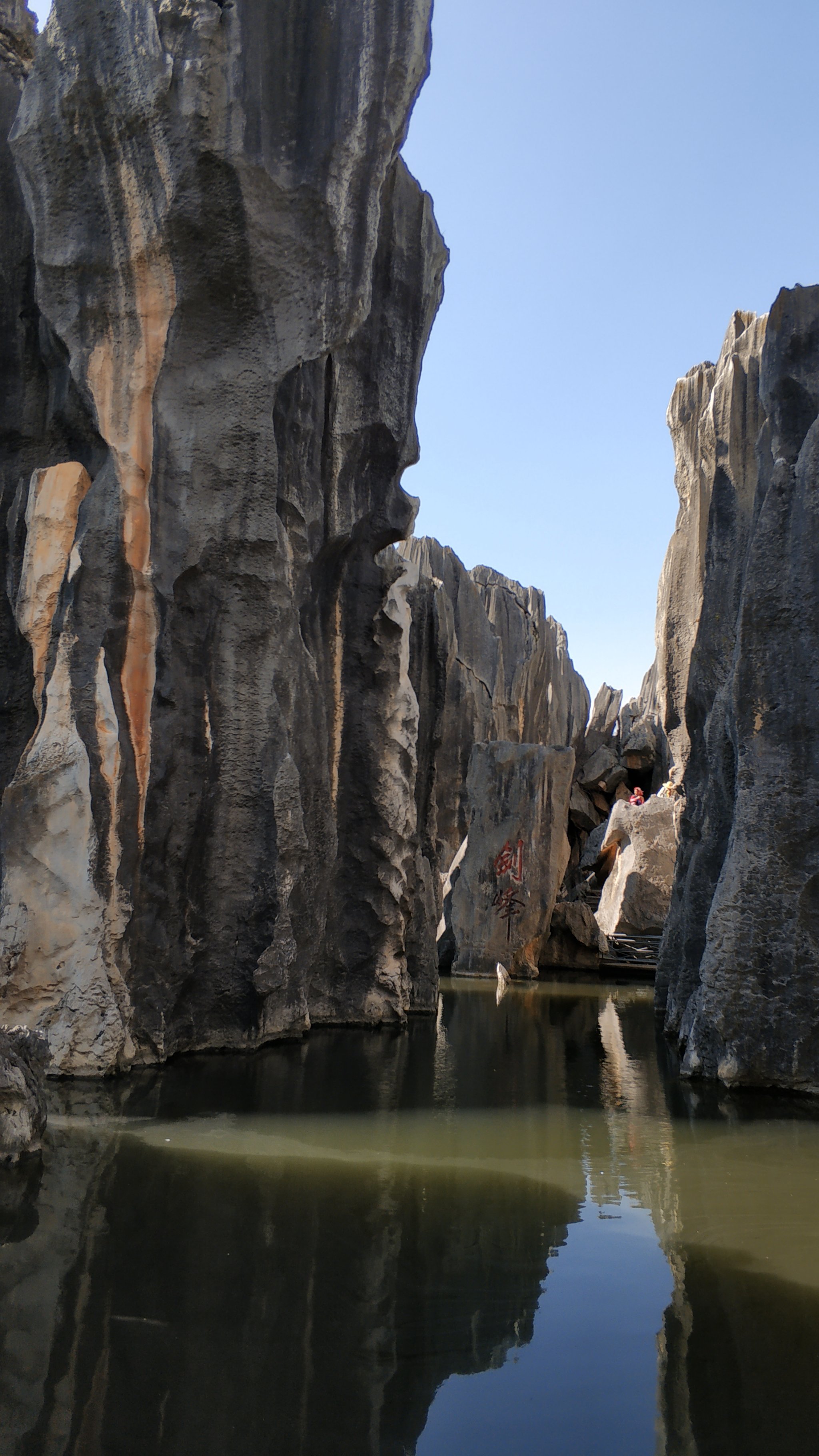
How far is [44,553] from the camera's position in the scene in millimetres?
6277

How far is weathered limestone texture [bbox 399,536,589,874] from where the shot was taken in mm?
17547

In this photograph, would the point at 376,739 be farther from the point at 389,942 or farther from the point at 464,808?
the point at 464,808

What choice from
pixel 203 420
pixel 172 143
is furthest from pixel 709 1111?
pixel 172 143

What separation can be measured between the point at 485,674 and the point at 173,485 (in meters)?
16.3

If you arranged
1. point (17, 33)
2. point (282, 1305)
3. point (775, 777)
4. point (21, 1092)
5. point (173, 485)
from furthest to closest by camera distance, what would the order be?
point (17, 33) < point (173, 485) < point (775, 777) < point (21, 1092) < point (282, 1305)

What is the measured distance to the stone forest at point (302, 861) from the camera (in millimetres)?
2654

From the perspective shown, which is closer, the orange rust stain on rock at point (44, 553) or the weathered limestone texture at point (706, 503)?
the orange rust stain on rock at point (44, 553)

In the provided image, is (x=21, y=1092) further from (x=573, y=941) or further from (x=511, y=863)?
(x=573, y=941)

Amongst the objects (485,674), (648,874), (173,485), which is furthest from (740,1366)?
(485,674)

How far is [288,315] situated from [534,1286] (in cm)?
585

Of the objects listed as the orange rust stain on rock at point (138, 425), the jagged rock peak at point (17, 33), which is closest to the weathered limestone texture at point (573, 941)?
the orange rust stain on rock at point (138, 425)

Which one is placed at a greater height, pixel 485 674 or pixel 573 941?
pixel 485 674

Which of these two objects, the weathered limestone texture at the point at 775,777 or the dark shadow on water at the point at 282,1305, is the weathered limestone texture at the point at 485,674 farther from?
the dark shadow on water at the point at 282,1305

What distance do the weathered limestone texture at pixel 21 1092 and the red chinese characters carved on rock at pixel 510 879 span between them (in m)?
8.84
